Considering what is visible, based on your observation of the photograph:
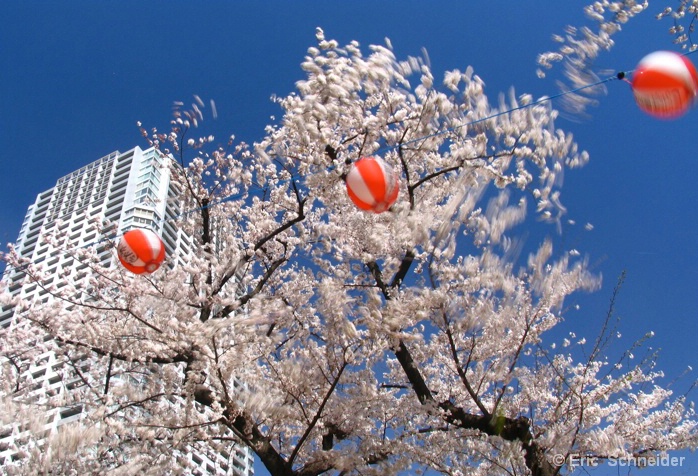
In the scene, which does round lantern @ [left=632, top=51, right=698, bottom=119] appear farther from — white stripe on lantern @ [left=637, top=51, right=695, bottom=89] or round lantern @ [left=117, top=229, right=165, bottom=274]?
round lantern @ [left=117, top=229, right=165, bottom=274]

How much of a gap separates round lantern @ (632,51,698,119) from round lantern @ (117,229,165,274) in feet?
16.8

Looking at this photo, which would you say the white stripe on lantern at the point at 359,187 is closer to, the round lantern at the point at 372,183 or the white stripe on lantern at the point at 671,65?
the round lantern at the point at 372,183

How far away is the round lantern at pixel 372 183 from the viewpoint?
457cm

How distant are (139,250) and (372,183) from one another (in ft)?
9.85

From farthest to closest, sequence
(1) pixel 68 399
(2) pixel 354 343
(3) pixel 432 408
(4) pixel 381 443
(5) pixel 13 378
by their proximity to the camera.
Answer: (5) pixel 13 378, (1) pixel 68 399, (4) pixel 381 443, (2) pixel 354 343, (3) pixel 432 408

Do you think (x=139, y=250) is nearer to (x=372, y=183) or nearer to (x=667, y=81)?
(x=372, y=183)

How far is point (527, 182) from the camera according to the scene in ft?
22.8

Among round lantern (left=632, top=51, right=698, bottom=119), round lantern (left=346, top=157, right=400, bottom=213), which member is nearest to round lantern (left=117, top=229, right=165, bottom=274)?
round lantern (left=346, top=157, right=400, bottom=213)

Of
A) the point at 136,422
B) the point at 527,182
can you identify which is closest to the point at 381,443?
the point at 136,422

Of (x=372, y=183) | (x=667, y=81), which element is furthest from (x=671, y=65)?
(x=372, y=183)

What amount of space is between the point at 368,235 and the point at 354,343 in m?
1.74

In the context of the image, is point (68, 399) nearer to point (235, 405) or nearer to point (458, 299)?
point (235, 405)

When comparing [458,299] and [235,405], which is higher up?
[458,299]

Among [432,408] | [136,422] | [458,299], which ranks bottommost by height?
[136,422]
